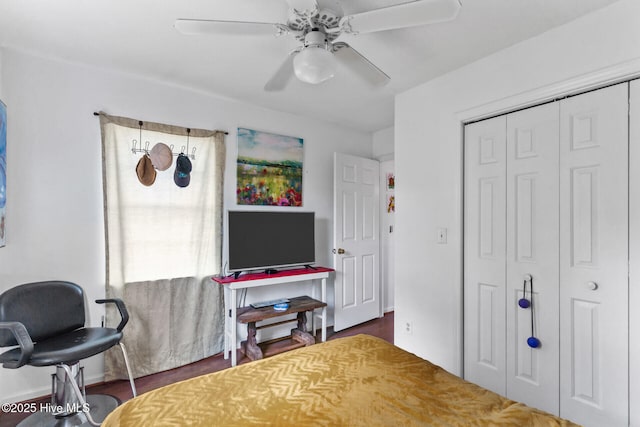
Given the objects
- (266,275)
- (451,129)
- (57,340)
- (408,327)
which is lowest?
(408,327)

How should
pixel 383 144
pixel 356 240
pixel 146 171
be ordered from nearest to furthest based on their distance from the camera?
pixel 146 171, pixel 356 240, pixel 383 144

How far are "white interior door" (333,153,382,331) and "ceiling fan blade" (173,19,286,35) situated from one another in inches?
82.9

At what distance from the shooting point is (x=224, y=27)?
1381mm

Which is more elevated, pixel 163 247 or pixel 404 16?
pixel 404 16

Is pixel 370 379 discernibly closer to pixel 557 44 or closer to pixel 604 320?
pixel 604 320

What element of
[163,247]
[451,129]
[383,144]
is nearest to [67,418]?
[163,247]

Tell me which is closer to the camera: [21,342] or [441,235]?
[21,342]

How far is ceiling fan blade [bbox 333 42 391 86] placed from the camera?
60.3 inches

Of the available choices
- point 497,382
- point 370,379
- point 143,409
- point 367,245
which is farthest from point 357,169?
point 143,409

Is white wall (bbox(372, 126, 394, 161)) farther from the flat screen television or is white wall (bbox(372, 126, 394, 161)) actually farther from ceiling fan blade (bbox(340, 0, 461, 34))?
ceiling fan blade (bbox(340, 0, 461, 34))

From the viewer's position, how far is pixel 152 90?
2605 millimetres

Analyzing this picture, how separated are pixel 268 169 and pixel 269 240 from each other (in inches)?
29.6

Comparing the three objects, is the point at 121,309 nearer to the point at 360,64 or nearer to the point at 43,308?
the point at 43,308

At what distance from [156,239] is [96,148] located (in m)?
0.83
